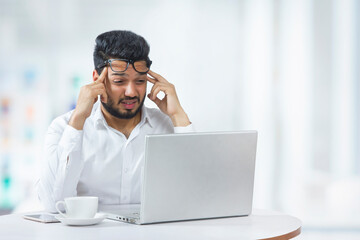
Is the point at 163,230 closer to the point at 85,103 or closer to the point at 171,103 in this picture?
the point at 85,103

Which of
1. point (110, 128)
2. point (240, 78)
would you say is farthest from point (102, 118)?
point (240, 78)

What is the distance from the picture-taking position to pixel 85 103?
7.14 feet

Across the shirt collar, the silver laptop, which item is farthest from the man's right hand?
the silver laptop

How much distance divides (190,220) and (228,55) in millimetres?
2889

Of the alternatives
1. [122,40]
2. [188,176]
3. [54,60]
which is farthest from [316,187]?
[188,176]

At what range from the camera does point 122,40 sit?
7.85 ft

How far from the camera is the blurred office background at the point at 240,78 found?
4445 mm

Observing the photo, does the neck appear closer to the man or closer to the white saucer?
the man

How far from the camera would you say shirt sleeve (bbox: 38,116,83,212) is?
2.10 metres

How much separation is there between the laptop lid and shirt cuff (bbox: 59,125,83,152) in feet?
1.73

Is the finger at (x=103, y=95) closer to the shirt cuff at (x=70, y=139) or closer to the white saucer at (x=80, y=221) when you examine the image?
the shirt cuff at (x=70, y=139)

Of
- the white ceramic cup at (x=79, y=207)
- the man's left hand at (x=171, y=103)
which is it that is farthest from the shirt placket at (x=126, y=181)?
the white ceramic cup at (x=79, y=207)

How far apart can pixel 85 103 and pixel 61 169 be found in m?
0.27

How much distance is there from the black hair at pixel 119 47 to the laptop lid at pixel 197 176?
715 millimetres
